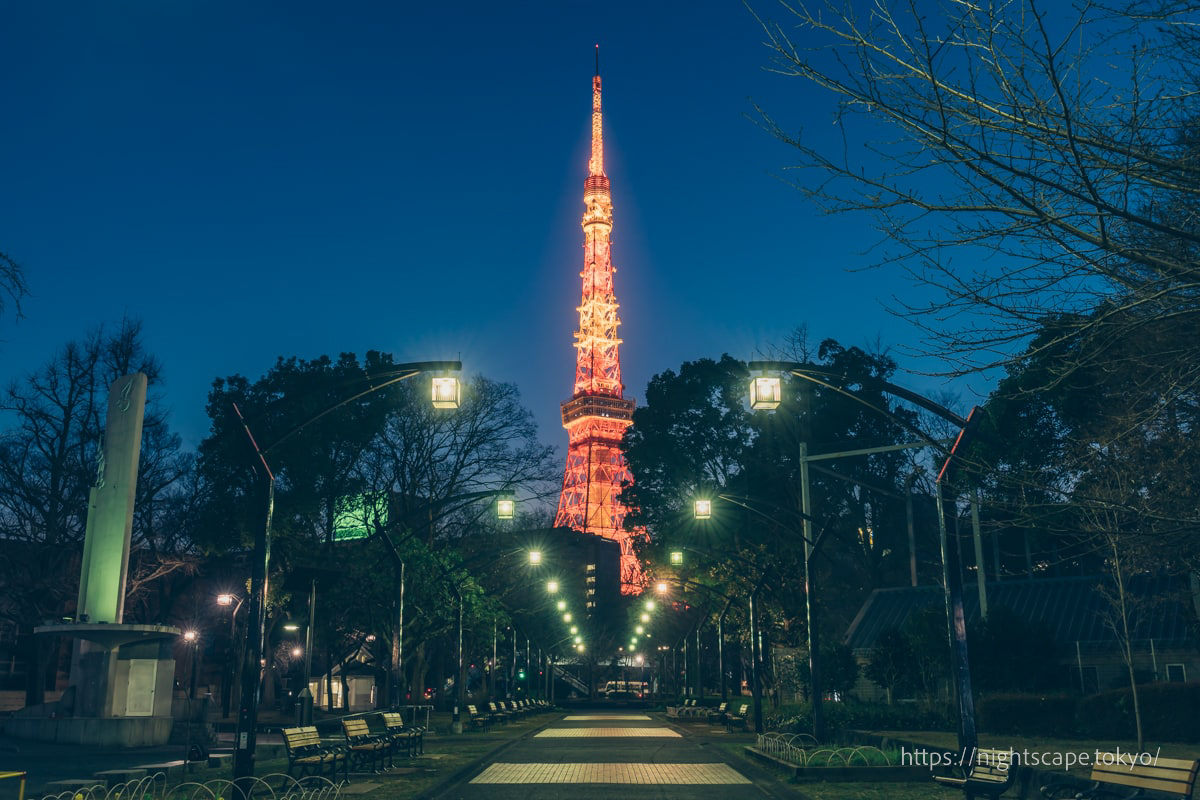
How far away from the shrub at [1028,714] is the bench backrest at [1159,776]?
711 inches

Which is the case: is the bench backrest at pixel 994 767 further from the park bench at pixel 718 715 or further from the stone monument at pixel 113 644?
the park bench at pixel 718 715

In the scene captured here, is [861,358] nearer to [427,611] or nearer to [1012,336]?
[427,611]

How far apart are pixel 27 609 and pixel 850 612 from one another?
41.7 metres

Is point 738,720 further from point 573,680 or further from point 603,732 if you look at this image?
point 573,680

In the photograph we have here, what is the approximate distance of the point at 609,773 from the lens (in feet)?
64.8

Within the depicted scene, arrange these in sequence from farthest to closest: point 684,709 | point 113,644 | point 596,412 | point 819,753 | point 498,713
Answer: point 596,412 → point 684,709 → point 498,713 → point 113,644 → point 819,753

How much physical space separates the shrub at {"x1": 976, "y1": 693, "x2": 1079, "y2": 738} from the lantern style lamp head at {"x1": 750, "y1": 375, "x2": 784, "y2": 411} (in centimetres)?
1621

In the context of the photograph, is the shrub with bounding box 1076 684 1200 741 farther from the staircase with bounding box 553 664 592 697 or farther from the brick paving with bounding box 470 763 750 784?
the staircase with bounding box 553 664 592 697

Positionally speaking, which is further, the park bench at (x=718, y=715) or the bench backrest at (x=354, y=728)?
the park bench at (x=718, y=715)

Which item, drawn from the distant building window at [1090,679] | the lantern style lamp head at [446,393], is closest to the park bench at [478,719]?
the distant building window at [1090,679]

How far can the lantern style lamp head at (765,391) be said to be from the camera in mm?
16438

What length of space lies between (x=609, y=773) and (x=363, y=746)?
4.81 m

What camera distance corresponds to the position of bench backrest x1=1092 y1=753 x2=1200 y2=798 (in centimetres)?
949

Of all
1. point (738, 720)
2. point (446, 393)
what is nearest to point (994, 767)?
point (446, 393)
